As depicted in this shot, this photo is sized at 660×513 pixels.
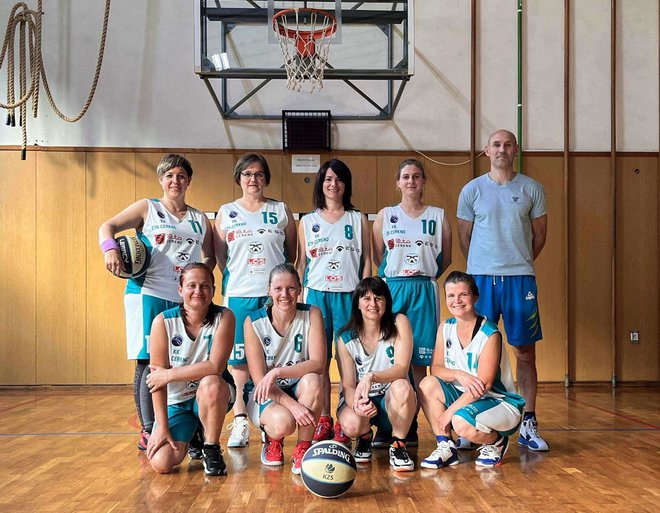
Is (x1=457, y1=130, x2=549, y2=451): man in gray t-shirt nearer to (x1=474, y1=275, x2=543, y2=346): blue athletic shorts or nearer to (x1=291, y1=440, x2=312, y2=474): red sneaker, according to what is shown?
(x1=474, y1=275, x2=543, y2=346): blue athletic shorts

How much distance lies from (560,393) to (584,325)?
787mm

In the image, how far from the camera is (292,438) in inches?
161

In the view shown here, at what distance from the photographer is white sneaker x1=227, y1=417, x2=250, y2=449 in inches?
150

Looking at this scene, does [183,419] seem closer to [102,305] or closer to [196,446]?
[196,446]

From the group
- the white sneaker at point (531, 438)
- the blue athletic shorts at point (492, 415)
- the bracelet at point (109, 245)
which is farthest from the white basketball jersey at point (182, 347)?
the white sneaker at point (531, 438)

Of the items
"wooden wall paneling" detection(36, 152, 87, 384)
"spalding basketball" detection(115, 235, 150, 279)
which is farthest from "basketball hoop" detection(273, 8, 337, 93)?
"wooden wall paneling" detection(36, 152, 87, 384)

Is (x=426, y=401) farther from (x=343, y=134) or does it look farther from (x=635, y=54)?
(x=635, y=54)

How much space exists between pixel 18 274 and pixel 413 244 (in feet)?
13.5

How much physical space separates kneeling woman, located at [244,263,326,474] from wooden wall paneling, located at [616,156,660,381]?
163 inches

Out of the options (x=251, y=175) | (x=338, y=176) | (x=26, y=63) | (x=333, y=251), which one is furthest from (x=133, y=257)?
(x=26, y=63)

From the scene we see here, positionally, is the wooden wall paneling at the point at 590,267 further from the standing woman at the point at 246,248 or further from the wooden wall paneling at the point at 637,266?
the standing woman at the point at 246,248

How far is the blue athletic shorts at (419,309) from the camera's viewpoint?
12.5 feet

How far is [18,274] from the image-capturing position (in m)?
6.36

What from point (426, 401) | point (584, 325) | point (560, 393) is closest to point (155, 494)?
point (426, 401)
